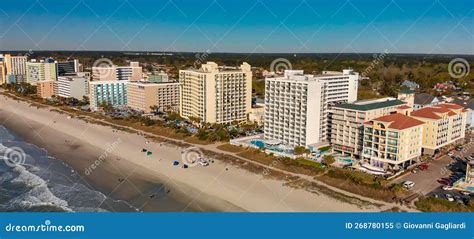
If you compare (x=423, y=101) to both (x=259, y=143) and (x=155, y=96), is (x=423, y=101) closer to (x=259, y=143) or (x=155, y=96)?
(x=259, y=143)

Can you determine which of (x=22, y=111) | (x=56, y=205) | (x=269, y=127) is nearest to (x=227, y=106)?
(x=269, y=127)

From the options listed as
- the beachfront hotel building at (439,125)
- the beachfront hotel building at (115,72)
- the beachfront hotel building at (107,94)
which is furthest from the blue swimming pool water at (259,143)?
the beachfront hotel building at (115,72)

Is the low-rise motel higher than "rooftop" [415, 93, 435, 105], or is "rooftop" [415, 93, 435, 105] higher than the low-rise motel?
"rooftop" [415, 93, 435, 105]

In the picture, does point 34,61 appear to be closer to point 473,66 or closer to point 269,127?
point 269,127

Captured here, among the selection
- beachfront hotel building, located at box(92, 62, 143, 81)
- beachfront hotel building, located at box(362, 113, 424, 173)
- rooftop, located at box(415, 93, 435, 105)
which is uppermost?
beachfront hotel building, located at box(92, 62, 143, 81)

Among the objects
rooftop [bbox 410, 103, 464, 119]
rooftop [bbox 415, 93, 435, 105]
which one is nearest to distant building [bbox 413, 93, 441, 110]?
rooftop [bbox 415, 93, 435, 105]

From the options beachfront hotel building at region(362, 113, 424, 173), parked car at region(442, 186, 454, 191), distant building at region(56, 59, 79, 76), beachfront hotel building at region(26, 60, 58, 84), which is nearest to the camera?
parked car at region(442, 186, 454, 191)

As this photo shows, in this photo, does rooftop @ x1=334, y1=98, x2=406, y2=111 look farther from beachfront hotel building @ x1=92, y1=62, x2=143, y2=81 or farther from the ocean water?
beachfront hotel building @ x1=92, y1=62, x2=143, y2=81

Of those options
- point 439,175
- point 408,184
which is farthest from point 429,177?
point 408,184
